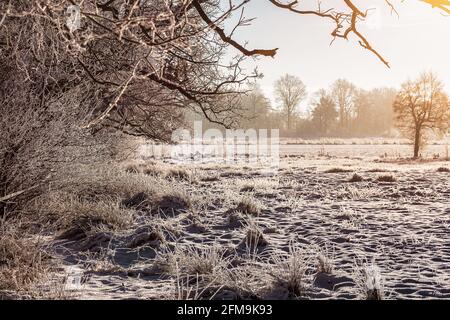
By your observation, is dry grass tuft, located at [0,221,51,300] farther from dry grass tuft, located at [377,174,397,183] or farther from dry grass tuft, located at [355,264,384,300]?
dry grass tuft, located at [377,174,397,183]

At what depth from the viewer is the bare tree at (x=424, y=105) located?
76.9 ft

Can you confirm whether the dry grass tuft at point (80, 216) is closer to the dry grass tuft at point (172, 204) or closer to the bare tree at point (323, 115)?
the dry grass tuft at point (172, 204)

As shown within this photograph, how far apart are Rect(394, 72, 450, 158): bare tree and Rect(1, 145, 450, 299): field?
15327mm

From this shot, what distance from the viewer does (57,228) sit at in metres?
5.87

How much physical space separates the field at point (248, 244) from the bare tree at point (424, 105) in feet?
50.3

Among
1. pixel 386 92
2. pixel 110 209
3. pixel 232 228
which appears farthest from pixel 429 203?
pixel 386 92

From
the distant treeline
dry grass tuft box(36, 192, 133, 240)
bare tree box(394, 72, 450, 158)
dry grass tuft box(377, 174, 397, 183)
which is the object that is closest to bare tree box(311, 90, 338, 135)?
the distant treeline

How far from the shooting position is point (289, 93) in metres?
58.6

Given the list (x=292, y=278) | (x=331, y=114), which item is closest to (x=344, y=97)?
(x=331, y=114)

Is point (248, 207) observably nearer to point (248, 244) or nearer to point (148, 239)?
point (248, 244)

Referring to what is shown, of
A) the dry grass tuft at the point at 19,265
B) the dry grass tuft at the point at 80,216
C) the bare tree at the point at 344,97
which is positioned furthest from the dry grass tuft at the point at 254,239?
the bare tree at the point at 344,97

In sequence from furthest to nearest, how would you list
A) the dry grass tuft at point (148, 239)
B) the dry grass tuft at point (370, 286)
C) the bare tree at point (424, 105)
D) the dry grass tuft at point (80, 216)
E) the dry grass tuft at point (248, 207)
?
the bare tree at point (424, 105) < the dry grass tuft at point (248, 207) < the dry grass tuft at point (80, 216) < the dry grass tuft at point (148, 239) < the dry grass tuft at point (370, 286)

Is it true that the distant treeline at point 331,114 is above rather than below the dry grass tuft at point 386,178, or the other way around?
above

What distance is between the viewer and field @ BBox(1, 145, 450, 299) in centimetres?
352
